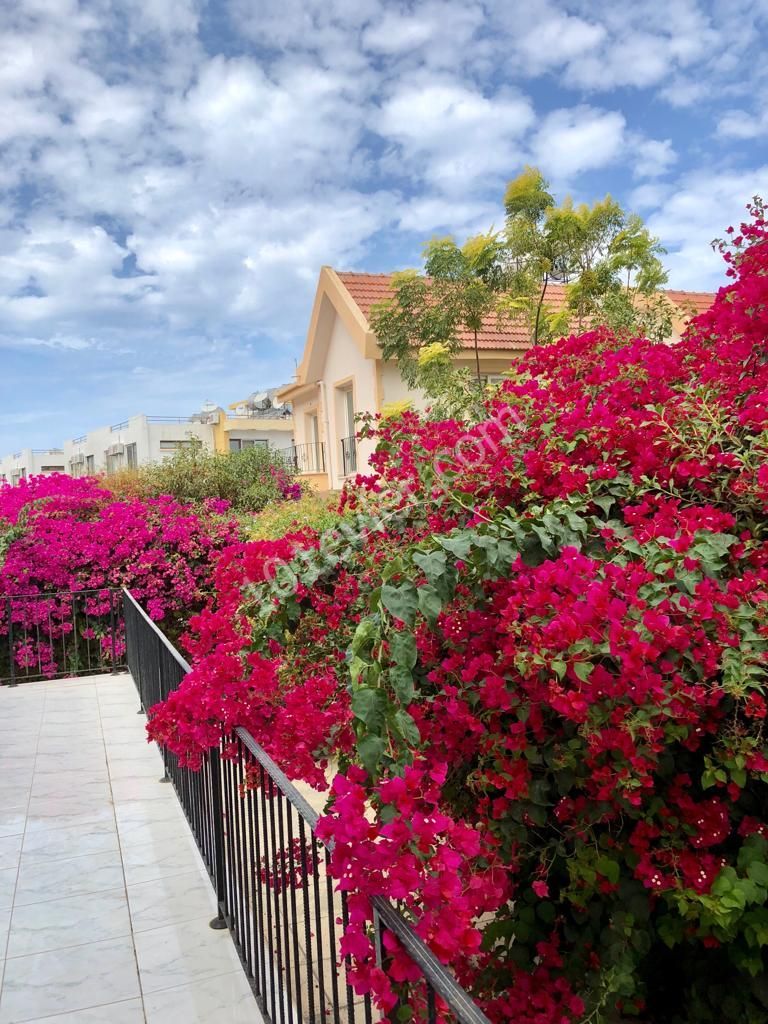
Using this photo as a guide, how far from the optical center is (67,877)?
387 cm

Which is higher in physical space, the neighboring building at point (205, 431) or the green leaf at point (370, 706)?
the neighboring building at point (205, 431)

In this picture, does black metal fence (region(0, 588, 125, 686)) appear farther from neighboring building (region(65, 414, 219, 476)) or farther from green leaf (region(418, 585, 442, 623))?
neighboring building (region(65, 414, 219, 476))

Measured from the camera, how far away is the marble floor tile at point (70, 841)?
4.13 meters

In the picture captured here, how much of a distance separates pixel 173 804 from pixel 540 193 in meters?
11.0

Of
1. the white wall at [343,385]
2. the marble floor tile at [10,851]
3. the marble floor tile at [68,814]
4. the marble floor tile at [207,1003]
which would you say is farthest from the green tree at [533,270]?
the marble floor tile at [207,1003]

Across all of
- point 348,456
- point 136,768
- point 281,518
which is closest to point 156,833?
point 136,768

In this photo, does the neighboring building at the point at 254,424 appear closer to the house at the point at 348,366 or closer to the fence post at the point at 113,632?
the house at the point at 348,366

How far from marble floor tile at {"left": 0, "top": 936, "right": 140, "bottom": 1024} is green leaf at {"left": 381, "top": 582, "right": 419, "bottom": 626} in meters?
2.13

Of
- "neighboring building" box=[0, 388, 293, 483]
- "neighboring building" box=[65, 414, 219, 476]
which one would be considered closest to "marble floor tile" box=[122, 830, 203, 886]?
"neighboring building" box=[0, 388, 293, 483]

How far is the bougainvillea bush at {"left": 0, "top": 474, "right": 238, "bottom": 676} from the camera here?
30.7 ft

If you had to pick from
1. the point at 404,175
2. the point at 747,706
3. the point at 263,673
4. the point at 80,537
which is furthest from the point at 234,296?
the point at 747,706

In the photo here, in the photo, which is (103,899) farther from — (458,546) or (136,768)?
(458,546)

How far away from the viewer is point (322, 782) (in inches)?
107

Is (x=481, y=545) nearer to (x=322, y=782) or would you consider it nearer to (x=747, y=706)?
(x=747, y=706)
